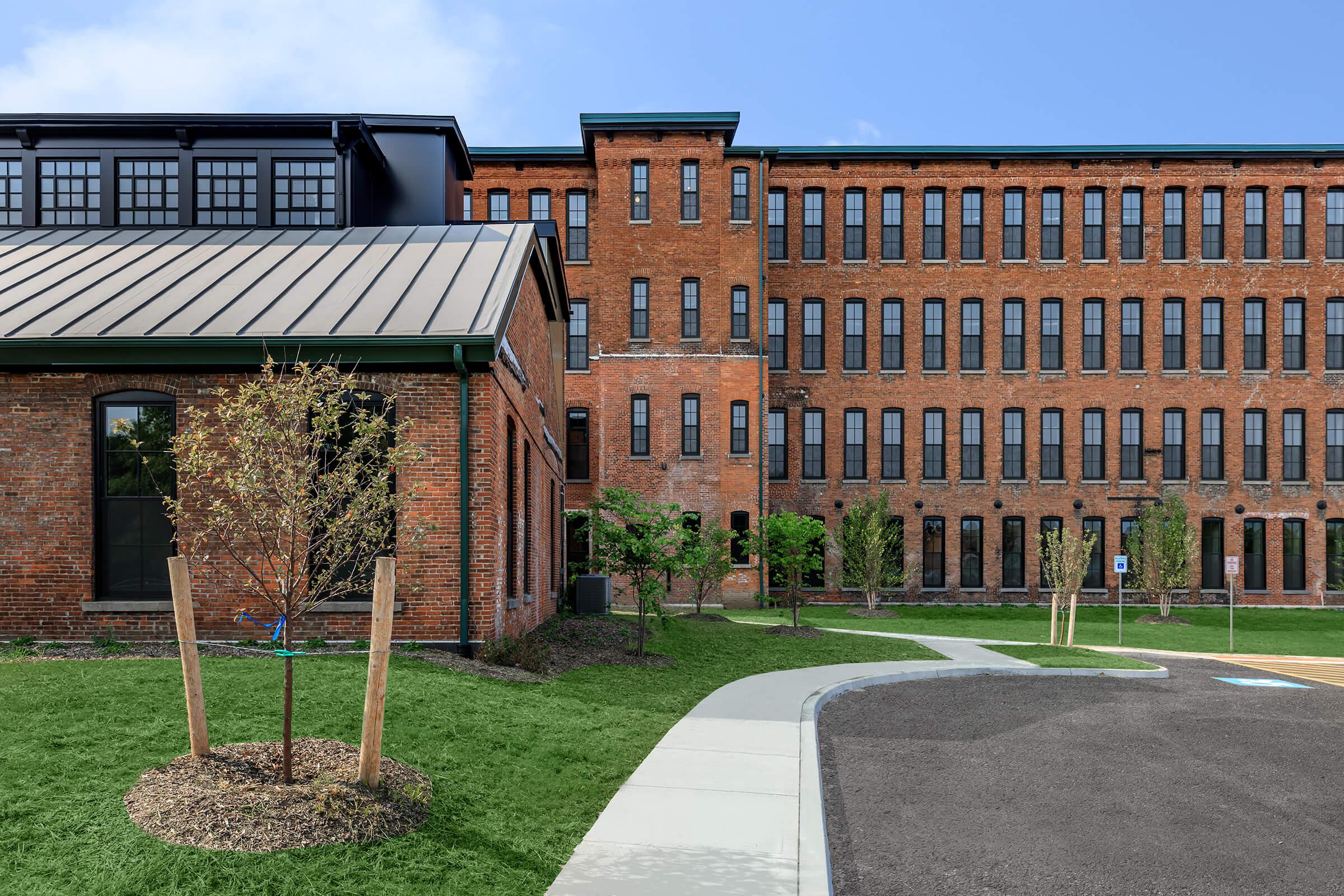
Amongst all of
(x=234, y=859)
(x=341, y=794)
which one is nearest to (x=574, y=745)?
(x=341, y=794)

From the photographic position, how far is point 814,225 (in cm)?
3869

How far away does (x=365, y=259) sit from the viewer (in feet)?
55.1

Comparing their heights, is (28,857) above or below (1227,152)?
below

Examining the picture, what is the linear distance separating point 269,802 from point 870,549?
3034 centimetres

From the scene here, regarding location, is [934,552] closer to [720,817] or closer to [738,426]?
[738,426]

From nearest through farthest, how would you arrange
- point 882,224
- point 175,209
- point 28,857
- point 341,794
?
point 28,857, point 341,794, point 175,209, point 882,224

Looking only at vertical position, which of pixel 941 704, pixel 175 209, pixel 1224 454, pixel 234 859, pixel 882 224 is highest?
pixel 882 224

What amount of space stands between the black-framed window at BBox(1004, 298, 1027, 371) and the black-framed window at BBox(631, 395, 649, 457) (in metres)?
14.7

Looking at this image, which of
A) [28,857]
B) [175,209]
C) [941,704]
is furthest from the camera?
[175,209]

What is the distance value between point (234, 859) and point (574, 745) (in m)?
3.96

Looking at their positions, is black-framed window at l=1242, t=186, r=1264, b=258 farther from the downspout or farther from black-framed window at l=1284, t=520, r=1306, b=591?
the downspout

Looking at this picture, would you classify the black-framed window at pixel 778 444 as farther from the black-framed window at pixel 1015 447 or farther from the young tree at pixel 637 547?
the young tree at pixel 637 547

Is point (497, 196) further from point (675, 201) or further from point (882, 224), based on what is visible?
point (882, 224)

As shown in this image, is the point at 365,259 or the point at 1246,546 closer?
the point at 365,259
